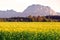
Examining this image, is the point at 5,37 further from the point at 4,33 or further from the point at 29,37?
the point at 29,37

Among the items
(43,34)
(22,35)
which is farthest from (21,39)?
(43,34)

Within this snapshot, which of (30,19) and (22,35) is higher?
(22,35)

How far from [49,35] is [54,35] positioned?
0.42 m

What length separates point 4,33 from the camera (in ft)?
68.1

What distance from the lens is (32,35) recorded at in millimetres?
20375

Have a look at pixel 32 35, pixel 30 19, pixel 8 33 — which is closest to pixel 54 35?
pixel 32 35

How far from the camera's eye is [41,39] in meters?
20.4

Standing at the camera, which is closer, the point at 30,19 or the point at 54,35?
the point at 54,35

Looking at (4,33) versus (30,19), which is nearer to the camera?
(4,33)

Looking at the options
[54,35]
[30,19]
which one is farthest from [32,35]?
[30,19]

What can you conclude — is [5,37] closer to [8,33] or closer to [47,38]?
[8,33]

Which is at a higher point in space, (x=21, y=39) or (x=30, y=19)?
(x=21, y=39)

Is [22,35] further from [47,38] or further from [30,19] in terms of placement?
[30,19]

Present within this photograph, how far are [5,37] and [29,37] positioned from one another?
73.2 inches
